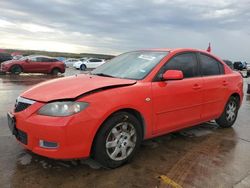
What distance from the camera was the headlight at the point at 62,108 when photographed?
11.7 ft

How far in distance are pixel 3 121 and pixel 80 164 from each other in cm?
292

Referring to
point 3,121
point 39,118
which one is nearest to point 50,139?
point 39,118

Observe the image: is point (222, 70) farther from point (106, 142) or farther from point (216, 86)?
point (106, 142)

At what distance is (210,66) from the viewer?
19.2 feet

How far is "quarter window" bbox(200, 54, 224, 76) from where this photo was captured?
18.5 ft

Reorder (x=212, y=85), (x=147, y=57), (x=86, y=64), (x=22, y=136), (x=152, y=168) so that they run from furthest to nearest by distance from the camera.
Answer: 1. (x=86, y=64)
2. (x=212, y=85)
3. (x=147, y=57)
4. (x=152, y=168)
5. (x=22, y=136)

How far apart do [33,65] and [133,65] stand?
65.7ft

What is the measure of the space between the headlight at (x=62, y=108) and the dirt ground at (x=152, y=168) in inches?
31.3

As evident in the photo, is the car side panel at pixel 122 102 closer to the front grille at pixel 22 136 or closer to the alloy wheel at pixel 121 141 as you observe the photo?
the alloy wheel at pixel 121 141

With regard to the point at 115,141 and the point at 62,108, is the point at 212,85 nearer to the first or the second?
the point at 115,141

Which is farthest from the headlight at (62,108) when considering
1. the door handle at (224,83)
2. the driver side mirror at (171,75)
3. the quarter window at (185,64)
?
the door handle at (224,83)

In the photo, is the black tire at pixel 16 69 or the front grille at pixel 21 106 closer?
the front grille at pixel 21 106

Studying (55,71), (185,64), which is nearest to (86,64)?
(55,71)

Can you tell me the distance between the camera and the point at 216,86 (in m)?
5.74
